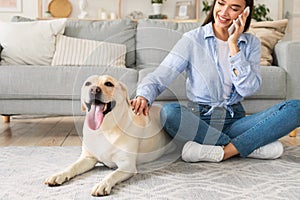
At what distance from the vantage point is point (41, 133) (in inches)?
112

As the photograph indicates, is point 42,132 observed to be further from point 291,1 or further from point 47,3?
point 291,1

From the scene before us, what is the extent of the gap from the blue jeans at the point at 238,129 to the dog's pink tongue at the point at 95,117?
395 mm

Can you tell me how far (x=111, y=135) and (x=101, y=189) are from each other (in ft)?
0.85

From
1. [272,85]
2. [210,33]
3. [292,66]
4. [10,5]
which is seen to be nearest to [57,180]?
[210,33]

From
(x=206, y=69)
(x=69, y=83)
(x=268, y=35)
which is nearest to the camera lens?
(x=206, y=69)

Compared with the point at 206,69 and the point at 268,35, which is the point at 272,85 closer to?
the point at 268,35

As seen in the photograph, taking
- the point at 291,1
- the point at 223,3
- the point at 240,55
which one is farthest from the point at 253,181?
the point at 291,1

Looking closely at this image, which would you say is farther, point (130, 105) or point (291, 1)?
point (291, 1)

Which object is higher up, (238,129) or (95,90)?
(95,90)

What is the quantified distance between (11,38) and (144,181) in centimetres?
171

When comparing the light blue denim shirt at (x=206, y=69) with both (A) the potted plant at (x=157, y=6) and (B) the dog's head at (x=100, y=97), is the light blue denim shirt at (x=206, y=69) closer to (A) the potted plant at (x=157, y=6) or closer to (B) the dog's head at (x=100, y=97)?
(B) the dog's head at (x=100, y=97)

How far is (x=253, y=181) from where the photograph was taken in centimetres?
164

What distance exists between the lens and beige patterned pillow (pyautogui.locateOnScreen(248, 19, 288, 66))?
2.95 metres

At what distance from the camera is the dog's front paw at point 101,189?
56.7 inches
